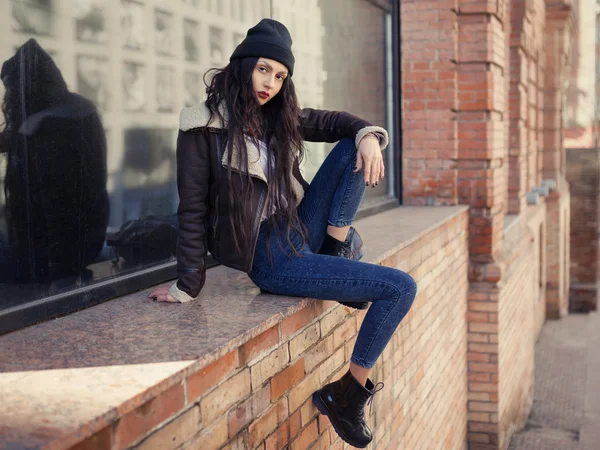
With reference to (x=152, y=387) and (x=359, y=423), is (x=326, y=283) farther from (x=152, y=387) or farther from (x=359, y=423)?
(x=152, y=387)

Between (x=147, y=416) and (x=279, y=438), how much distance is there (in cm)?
92

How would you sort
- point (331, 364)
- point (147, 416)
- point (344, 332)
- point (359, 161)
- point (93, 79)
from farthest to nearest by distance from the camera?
1. point (344, 332)
2. point (331, 364)
3. point (93, 79)
4. point (359, 161)
5. point (147, 416)

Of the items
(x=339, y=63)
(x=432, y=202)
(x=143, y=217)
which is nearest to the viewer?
(x=143, y=217)

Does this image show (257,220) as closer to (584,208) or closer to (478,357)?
(478,357)

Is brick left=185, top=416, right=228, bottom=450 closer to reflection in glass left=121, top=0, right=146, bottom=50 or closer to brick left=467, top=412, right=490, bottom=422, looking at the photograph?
reflection in glass left=121, top=0, right=146, bottom=50

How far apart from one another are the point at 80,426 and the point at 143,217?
1.83 meters

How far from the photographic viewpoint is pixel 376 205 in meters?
5.91

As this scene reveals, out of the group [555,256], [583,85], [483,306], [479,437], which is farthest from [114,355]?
[583,85]

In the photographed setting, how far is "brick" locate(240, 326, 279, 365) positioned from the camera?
2314mm

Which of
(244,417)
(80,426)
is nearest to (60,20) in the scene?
(244,417)

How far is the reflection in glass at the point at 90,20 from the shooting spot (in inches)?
111

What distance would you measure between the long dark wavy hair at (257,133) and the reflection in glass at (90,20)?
1.77 ft

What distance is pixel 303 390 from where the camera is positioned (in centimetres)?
283

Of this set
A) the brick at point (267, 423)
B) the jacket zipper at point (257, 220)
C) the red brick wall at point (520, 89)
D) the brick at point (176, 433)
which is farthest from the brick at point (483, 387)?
the brick at point (176, 433)
